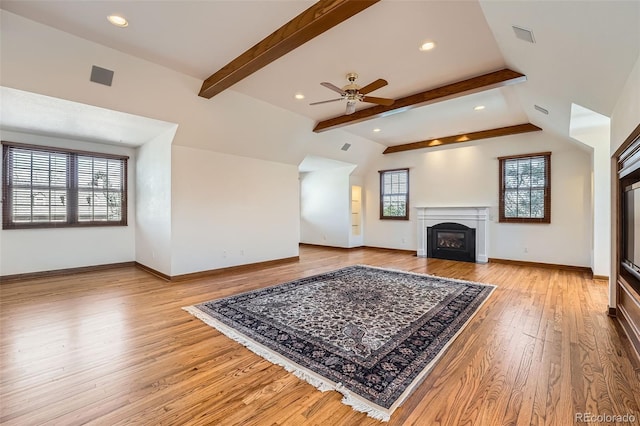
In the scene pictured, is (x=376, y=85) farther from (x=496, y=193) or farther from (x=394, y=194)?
(x=394, y=194)

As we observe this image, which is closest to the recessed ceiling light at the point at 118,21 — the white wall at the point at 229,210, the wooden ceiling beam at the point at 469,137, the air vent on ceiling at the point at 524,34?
the white wall at the point at 229,210

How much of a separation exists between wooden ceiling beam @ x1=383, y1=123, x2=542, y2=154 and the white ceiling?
1.90m

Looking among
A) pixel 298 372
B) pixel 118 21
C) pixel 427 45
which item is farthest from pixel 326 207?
pixel 298 372

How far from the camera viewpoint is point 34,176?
17.6ft

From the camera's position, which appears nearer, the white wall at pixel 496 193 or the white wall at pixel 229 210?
the white wall at pixel 229 210

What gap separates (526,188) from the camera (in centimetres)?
628

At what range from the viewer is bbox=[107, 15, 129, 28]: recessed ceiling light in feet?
8.86

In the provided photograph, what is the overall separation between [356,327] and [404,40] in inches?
124

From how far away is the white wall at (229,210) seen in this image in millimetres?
5117

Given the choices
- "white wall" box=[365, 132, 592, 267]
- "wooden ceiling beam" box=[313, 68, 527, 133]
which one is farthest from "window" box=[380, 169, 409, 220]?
"wooden ceiling beam" box=[313, 68, 527, 133]

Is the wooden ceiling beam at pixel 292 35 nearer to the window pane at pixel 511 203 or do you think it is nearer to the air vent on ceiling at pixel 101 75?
the air vent on ceiling at pixel 101 75

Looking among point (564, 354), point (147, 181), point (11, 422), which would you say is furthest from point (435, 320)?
point (147, 181)

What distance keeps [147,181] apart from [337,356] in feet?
18.2

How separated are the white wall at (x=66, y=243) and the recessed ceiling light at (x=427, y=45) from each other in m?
6.52
